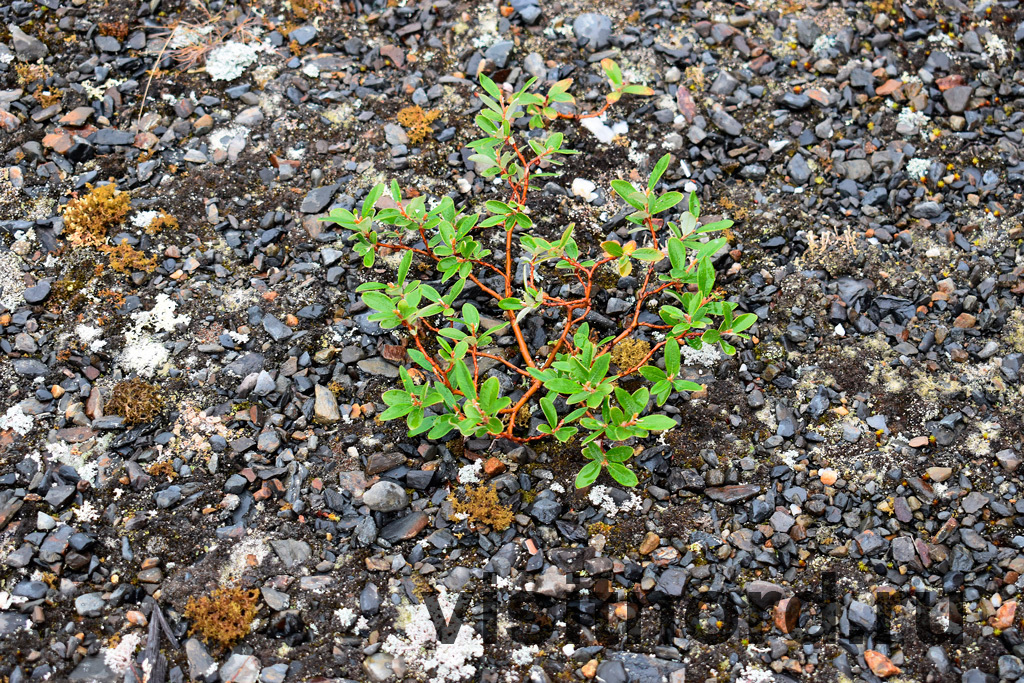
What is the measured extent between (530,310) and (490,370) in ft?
1.52

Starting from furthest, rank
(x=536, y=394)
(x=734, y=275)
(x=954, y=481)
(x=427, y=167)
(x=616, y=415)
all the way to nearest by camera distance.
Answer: (x=427, y=167) < (x=734, y=275) < (x=536, y=394) < (x=954, y=481) < (x=616, y=415)

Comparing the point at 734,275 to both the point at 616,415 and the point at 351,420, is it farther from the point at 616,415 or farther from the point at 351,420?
the point at 351,420

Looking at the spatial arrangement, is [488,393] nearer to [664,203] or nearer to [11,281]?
[664,203]

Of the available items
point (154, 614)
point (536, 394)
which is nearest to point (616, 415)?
point (536, 394)

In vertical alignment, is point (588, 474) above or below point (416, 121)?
below

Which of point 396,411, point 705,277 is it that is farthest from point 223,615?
point 705,277

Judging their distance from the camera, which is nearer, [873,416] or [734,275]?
[873,416]

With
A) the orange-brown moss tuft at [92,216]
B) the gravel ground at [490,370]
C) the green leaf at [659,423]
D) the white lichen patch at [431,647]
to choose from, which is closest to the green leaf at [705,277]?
the green leaf at [659,423]

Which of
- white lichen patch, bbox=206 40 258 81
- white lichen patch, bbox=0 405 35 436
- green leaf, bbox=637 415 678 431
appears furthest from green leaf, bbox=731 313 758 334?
white lichen patch, bbox=206 40 258 81

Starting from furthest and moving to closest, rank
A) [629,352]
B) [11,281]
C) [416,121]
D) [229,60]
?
[229,60], [416,121], [11,281], [629,352]

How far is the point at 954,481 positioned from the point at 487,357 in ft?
8.78

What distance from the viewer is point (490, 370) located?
4422 mm

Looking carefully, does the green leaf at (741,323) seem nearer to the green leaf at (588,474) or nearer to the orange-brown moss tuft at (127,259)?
the green leaf at (588,474)

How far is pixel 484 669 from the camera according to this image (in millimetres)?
3631
